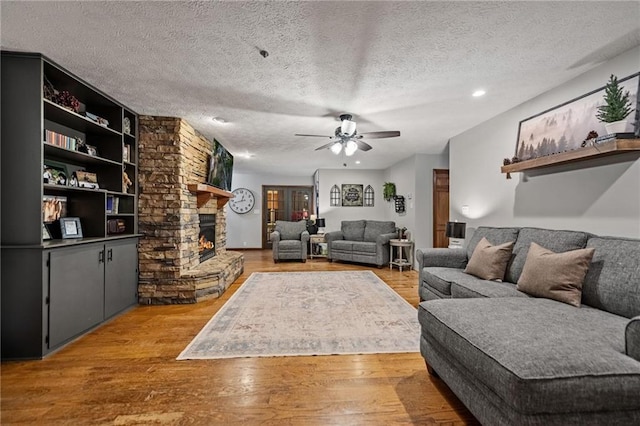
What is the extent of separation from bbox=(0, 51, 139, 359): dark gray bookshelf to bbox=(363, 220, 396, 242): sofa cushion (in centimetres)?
501

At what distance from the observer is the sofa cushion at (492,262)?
2.76m

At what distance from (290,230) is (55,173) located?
5.00 metres

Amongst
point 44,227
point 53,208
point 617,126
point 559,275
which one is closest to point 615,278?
point 559,275

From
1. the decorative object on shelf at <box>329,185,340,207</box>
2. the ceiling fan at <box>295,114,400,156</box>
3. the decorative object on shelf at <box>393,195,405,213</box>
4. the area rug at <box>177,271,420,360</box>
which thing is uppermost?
the ceiling fan at <box>295,114,400,156</box>

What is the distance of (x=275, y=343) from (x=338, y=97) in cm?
250

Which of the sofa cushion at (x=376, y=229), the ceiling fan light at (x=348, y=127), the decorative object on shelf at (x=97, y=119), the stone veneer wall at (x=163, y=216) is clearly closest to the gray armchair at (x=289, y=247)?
the sofa cushion at (x=376, y=229)

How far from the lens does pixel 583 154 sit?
2.35m

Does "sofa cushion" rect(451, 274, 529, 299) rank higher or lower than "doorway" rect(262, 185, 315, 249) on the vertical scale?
lower

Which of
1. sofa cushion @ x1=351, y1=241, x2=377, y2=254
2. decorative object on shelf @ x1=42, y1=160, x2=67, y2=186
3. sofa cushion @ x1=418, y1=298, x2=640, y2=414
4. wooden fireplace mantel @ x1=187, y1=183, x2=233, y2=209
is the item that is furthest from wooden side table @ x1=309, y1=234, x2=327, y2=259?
sofa cushion @ x1=418, y1=298, x2=640, y2=414

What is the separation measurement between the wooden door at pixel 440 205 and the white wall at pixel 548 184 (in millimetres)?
1421

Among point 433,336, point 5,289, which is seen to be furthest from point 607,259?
point 5,289

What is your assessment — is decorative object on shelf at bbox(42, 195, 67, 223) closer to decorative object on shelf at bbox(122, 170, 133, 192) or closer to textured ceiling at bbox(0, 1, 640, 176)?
decorative object on shelf at bbox(122, 170, 133, 192)

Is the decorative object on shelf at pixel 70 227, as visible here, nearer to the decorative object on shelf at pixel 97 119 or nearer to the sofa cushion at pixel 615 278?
the decorative object on shelf at pixel 97 119

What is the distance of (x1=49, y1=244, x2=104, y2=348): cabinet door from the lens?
2.41m
